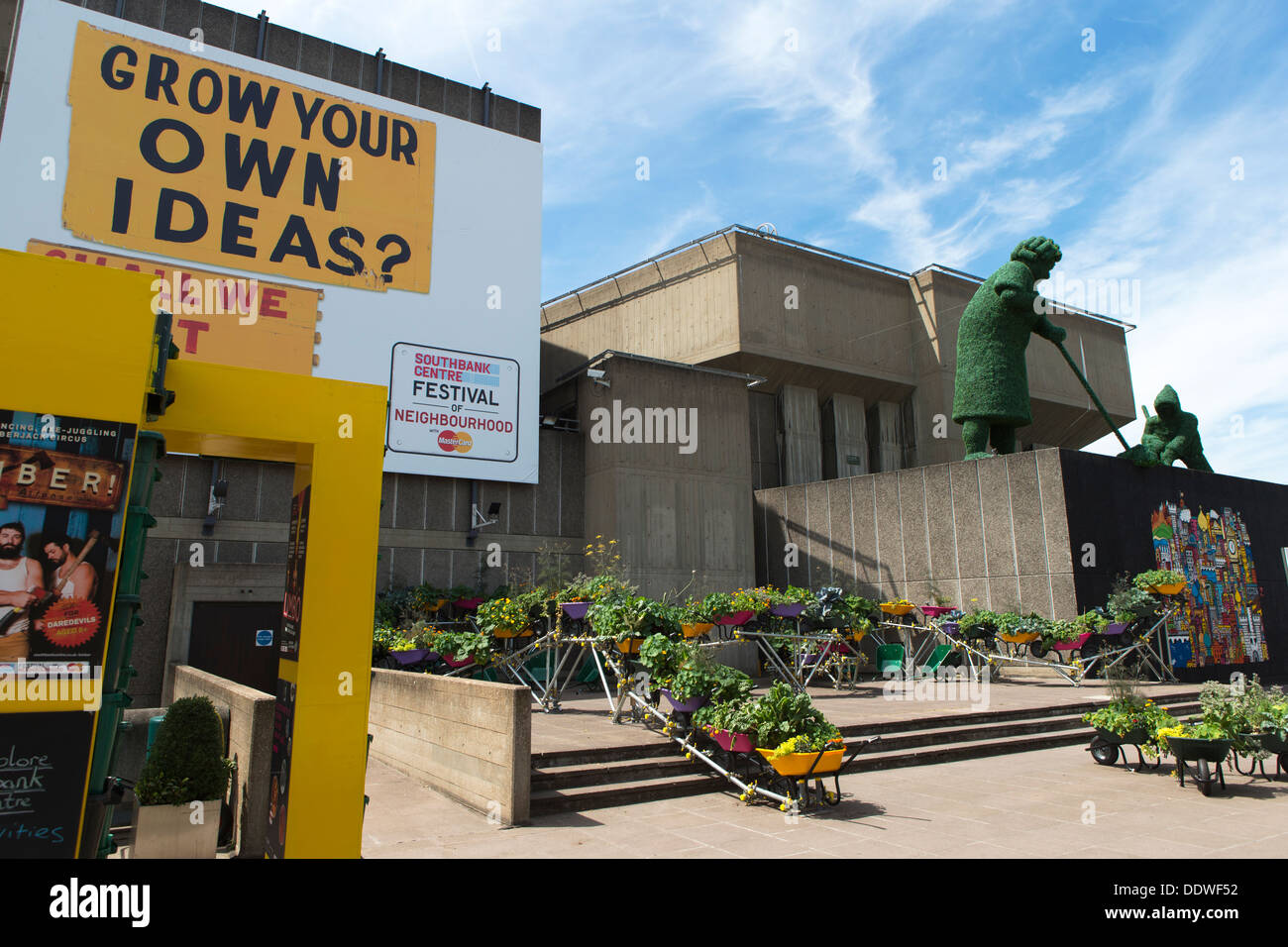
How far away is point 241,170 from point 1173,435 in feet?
77.0

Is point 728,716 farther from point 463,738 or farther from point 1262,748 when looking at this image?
point 1262,748

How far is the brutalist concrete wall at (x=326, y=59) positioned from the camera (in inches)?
682

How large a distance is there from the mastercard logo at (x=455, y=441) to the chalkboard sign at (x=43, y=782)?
14.3m

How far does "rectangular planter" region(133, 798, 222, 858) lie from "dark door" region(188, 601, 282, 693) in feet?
32.4

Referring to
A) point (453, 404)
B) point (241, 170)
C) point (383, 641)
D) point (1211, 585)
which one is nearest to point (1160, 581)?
point (1211, 585)

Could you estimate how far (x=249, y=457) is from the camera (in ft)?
16.7

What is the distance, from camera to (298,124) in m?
18.1

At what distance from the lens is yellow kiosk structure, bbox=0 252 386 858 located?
3.95m

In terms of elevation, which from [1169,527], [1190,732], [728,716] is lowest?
[1190,732]

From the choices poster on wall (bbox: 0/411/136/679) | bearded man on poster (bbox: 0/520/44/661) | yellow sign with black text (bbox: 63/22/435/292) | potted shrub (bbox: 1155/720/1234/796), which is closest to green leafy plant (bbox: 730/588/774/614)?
potted shrub (bbox: 1155/720/1234/796)

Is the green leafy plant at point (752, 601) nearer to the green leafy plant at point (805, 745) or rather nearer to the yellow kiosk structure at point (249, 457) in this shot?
the green leafy plant at point (805, 745)

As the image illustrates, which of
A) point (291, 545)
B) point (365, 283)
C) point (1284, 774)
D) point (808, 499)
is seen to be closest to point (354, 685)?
point (291, 545)

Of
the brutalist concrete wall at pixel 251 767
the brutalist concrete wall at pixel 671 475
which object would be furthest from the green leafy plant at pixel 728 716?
the brutalist concrete wall at pixel 671 475
